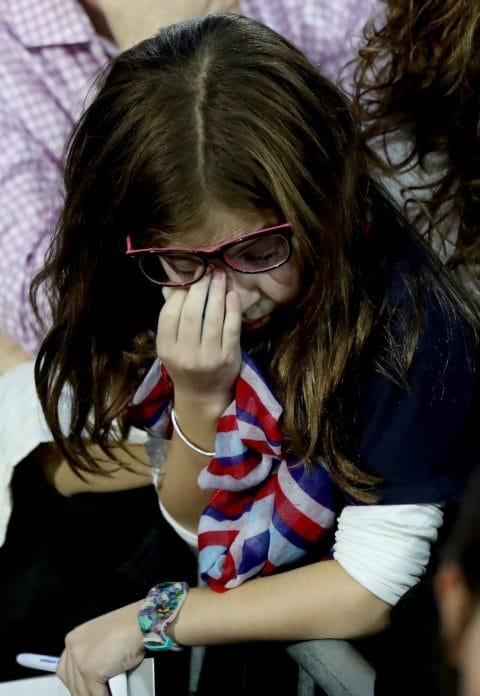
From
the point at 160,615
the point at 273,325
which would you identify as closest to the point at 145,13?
the point at 273,325

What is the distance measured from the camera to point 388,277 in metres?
1.27

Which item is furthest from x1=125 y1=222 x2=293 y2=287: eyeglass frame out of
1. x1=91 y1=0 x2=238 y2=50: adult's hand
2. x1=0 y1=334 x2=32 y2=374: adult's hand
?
x1=91 y1=0 x2=238 y2=50: adult's hand

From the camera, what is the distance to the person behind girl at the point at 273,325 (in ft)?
3.87

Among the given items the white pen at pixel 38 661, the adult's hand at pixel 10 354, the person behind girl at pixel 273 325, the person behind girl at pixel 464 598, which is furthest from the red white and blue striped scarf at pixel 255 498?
the adult's hand at pixel 10 354

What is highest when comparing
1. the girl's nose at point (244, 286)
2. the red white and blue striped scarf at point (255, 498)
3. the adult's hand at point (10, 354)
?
the adult's hand at point (10, 354)

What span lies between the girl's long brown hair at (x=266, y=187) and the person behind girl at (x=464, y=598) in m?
0.50

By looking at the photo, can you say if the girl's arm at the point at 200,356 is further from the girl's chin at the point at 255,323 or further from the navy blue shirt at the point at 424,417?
the navy blue shirt at the point at 424,417

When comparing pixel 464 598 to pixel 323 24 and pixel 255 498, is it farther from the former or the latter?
pixel 323 24

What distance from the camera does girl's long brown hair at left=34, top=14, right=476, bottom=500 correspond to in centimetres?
117

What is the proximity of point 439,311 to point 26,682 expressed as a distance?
77 cm

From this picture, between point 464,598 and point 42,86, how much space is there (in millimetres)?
1600

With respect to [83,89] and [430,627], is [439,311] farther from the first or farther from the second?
[83,89]

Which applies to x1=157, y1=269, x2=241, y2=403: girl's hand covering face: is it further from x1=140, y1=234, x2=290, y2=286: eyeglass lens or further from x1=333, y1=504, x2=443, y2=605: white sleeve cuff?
x1=333, y1=504, x2=443, y2=605: white sleeve cuff

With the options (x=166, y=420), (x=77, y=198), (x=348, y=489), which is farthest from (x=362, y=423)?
(x=77, y=198)
